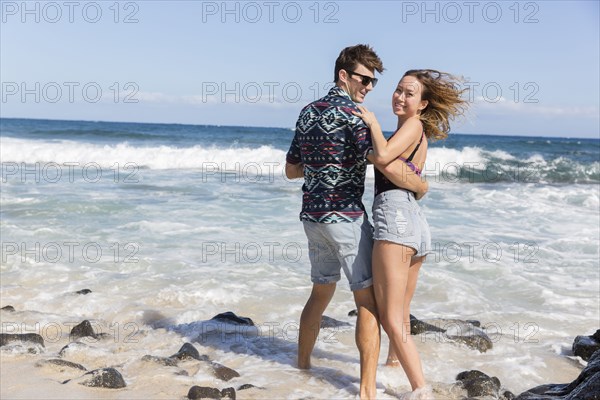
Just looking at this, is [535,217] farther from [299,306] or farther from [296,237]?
[299,306]

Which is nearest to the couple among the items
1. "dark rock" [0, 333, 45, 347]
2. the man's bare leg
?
the man's bare leg

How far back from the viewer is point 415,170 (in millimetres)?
4180

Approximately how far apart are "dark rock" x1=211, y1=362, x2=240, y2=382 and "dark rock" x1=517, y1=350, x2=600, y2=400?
2.06 meters

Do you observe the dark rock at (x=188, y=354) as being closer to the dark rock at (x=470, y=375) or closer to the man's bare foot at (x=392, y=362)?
the man's bare foot at (x=392, y=362)

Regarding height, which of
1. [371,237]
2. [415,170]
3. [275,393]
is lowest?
[275,393]

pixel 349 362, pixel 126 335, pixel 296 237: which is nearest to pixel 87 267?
pixel 126 335

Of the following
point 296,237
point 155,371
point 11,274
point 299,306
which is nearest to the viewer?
point 155,371

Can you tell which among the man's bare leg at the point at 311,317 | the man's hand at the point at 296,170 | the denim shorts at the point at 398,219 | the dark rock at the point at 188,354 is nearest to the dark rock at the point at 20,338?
the dark rock at the point at 188,354

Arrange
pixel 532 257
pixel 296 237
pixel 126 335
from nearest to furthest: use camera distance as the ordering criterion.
A: pixel 126 335 → pixel 532 257 → pixel 296 237

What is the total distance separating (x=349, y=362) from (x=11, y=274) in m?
4.65

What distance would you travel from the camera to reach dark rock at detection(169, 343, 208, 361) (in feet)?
16.4

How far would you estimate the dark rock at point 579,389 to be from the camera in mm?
3135

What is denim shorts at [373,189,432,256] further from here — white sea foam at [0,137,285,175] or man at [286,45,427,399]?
white sea foam at [0,137,285,175]

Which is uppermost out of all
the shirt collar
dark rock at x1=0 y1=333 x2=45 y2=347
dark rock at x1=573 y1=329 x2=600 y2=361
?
the shirt collar
